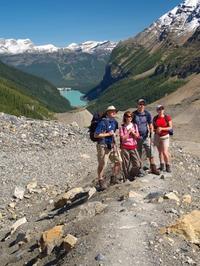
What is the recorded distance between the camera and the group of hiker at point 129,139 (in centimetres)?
1906

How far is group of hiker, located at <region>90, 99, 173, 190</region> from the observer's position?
62.5 feet

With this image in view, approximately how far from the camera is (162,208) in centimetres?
1581

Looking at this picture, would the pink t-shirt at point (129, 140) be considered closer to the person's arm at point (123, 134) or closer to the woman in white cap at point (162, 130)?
the person's arm at point (123, 134)

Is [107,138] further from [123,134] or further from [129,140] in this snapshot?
[129,140]

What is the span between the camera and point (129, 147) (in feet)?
64.8

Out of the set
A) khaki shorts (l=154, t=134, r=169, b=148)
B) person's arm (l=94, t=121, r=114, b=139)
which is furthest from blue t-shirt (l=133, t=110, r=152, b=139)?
person's arm (l=94, t=121, r=114, b=139)

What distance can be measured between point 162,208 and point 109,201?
2226 mm

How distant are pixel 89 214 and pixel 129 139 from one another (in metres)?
4.08

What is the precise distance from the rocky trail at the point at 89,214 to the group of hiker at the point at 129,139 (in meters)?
0.73

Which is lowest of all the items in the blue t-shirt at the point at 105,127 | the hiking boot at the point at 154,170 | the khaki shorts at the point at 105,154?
the hiking boot at the point at 154,170

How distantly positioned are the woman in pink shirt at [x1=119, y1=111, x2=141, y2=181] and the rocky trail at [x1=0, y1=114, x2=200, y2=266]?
622mm

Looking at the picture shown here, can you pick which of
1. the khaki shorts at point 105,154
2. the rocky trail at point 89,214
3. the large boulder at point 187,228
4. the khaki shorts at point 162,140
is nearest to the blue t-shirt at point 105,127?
the khaki shorts at point 105,154

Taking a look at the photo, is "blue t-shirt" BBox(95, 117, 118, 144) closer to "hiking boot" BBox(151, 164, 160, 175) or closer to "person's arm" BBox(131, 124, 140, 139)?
"person's arm" BBox(131, 124, 140, 139)

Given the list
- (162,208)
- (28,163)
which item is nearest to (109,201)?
(162,208)
